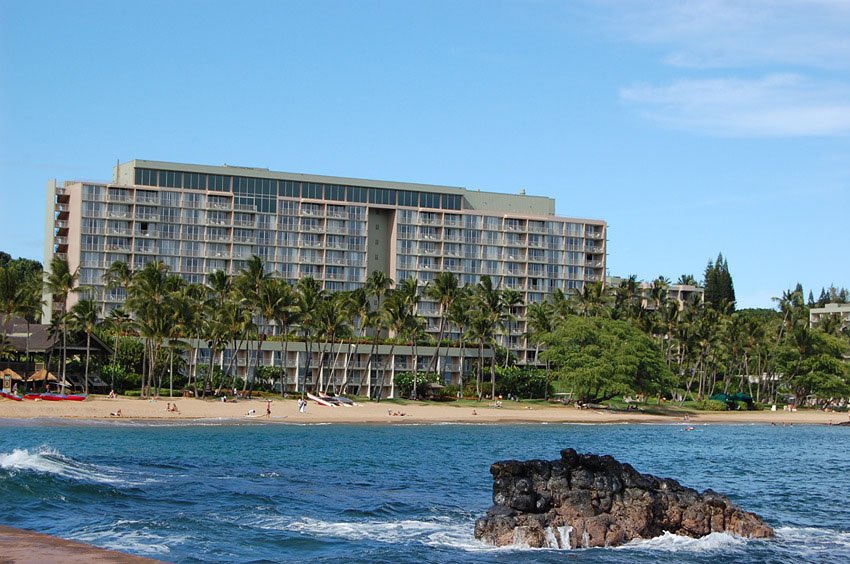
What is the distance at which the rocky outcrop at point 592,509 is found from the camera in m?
32.0

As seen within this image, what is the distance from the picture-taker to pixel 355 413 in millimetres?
107375

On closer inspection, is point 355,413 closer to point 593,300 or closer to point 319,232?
point 593,300

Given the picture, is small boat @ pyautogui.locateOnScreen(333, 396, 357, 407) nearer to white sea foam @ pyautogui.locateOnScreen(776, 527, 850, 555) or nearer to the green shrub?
the green shrub

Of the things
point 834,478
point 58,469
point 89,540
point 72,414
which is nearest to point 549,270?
point 72,414

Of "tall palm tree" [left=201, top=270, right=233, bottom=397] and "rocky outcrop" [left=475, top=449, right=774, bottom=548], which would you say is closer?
"rocky outcrop" [left=475, top=449, right=774, bottom=548]

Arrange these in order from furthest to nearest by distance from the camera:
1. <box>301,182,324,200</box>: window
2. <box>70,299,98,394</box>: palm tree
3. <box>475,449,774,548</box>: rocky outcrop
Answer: <box>301,182,324,200</box>: window < <box>70,299,98,394</box>: palm tree < <box>475,449,774,548</box>: rocky outcrop

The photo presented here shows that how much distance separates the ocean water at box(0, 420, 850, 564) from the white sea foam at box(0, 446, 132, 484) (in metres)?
0.15

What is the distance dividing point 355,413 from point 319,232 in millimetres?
64068

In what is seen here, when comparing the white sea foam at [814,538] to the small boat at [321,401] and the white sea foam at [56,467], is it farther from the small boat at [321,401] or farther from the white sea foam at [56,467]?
the small boat at [321,401]

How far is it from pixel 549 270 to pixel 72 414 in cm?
10725

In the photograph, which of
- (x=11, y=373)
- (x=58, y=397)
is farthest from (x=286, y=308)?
(x=11, y=373)

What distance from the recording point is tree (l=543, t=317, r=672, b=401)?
118688mm

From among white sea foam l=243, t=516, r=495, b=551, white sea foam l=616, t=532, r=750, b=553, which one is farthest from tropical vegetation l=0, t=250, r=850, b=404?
white sea foam l=616, t=532, r=750, b=553

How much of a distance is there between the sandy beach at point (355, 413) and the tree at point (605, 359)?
3235 mm
